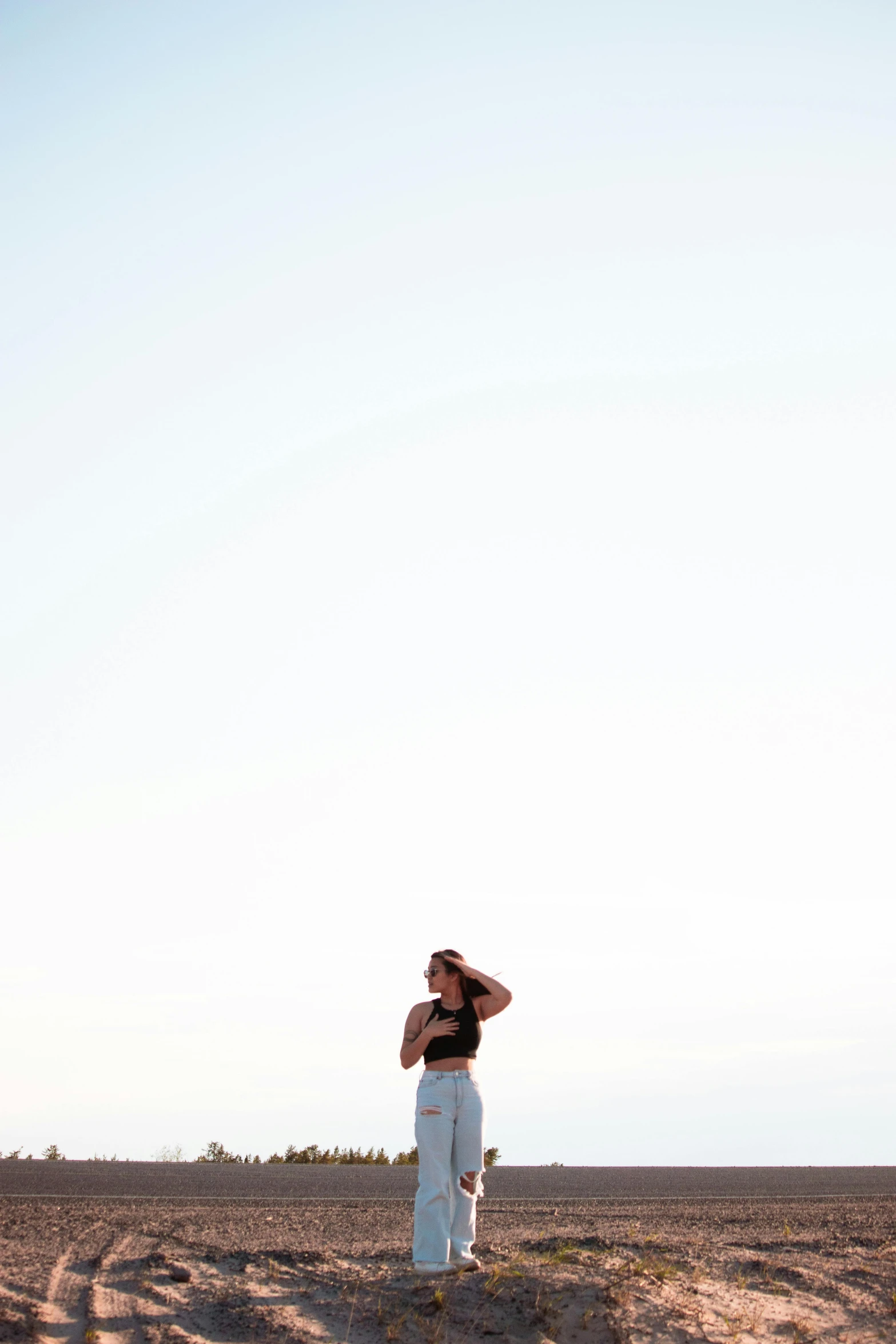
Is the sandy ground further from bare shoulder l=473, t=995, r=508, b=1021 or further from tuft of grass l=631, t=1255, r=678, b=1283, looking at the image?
bare shoulder l=473, t=995, r=508, b=1021

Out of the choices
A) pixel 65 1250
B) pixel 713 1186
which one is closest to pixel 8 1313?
pixel 65 1250

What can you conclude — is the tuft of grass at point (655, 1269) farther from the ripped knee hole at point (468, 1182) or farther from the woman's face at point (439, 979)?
the woman's face at point (439, 979)

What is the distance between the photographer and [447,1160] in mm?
8508

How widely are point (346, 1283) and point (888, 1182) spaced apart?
48.7 ft

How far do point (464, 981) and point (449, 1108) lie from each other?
0.89 metres

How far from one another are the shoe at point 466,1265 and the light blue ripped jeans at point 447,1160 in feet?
0.09

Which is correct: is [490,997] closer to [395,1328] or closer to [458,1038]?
[458,1038]

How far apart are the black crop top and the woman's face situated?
12cm

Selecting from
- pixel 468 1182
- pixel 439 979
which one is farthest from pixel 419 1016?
pixel 468 1182

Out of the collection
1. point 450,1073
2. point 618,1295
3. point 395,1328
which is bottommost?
point 395,1328

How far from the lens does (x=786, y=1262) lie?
31.1 feet

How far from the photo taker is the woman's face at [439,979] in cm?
875

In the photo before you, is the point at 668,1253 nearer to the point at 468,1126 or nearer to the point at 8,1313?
the point at 468,1126

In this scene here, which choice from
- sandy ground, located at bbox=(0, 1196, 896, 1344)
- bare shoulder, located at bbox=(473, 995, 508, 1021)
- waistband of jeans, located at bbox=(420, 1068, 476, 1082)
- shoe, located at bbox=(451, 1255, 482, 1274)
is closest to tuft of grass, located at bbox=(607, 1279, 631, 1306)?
sandy ground, located at bbox=(0, 1196, 896, 1344)
